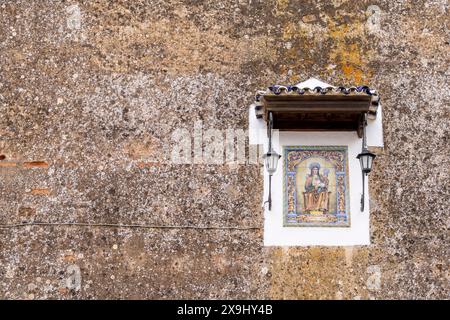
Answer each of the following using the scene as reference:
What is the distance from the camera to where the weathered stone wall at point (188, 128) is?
5.48 m

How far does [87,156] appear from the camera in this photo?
19.0 ft

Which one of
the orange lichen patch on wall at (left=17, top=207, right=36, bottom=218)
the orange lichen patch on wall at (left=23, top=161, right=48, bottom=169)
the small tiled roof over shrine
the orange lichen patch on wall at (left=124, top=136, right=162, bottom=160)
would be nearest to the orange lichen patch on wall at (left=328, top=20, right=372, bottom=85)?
the small tiled roof over shrine

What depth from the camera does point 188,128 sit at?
19.1 feet

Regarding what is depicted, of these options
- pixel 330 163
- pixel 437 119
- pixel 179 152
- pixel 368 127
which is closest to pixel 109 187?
pixel 179 152

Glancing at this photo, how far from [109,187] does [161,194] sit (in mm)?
487

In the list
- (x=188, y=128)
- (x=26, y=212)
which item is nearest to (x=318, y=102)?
(x=188, y=128)

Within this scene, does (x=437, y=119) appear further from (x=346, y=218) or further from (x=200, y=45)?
(x=200, y=45)

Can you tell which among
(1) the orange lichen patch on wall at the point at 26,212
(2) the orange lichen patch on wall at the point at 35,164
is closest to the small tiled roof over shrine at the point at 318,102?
(2) the orange lichen patch on wall at the point at 35,164

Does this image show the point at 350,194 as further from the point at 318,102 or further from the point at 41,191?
the point at 41,191

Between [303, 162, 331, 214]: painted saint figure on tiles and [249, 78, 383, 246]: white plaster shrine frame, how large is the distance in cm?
18

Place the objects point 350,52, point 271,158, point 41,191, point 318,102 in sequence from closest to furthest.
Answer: point 318,102 < point 271,158 < point 41,191 < point 350,52

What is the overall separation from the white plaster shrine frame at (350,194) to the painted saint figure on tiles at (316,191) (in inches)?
7.1

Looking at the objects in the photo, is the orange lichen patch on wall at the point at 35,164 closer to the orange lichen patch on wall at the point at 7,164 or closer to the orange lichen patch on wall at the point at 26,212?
the orange lichen patch on wall at the point at 7,164

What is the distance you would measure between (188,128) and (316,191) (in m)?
1.32
